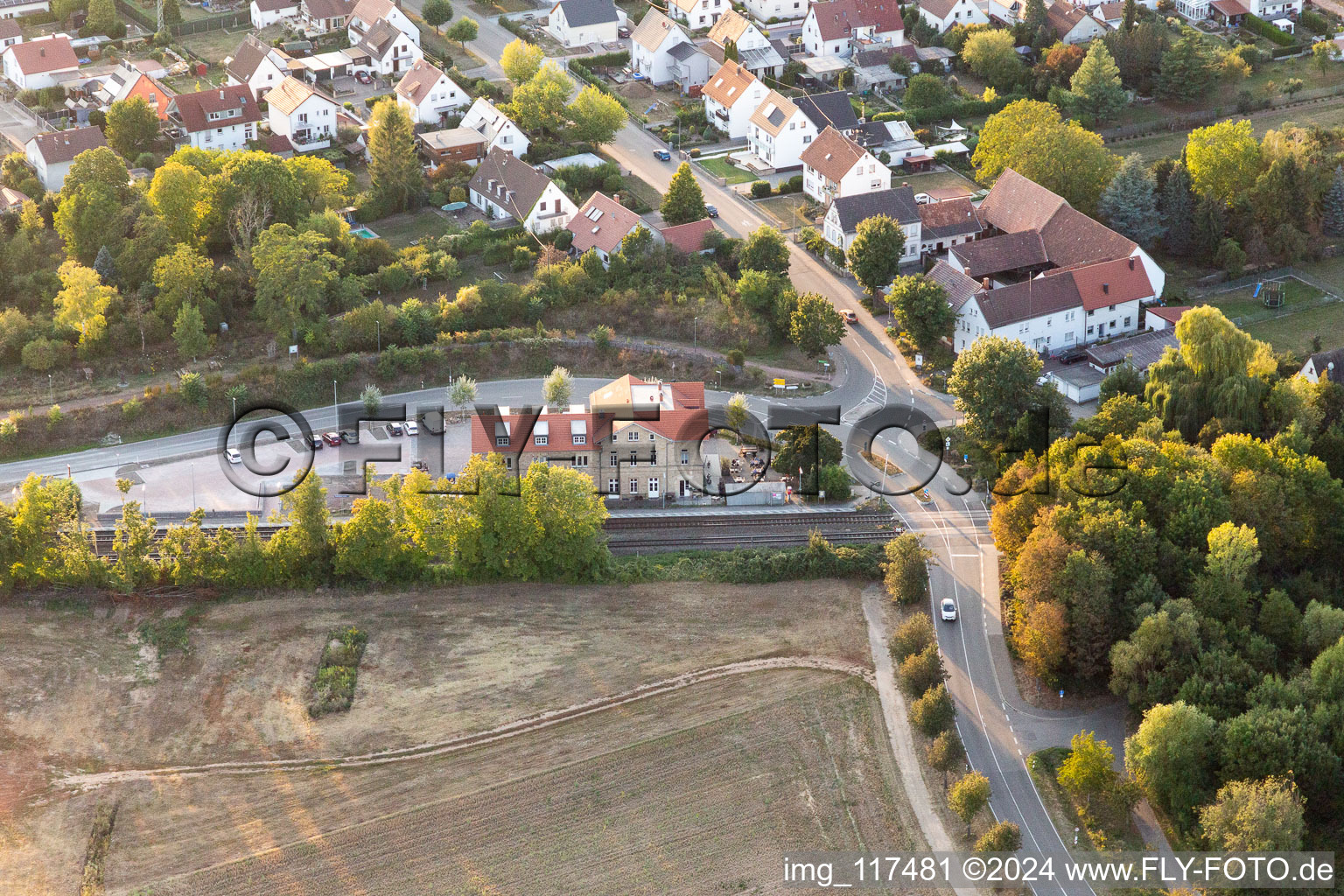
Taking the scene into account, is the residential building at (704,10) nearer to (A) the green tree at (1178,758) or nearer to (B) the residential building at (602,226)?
(B) the residential building at (602,226)

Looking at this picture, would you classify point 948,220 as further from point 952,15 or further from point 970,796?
point 970,796

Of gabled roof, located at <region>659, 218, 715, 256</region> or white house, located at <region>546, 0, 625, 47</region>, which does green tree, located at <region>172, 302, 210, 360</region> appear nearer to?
gabled roof, located at <region>659, 218, 715, 256</region>

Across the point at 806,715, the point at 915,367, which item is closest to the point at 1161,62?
the point at 915,367

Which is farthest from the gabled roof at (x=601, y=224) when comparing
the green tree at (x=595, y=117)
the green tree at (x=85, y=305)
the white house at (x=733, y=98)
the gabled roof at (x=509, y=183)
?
the green tree at (x=85, y=305)

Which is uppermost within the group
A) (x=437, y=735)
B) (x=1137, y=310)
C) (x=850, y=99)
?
(x=850, y=99)

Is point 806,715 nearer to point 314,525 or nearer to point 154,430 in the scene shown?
point 314,525

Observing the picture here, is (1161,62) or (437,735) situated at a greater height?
(1161,62)
